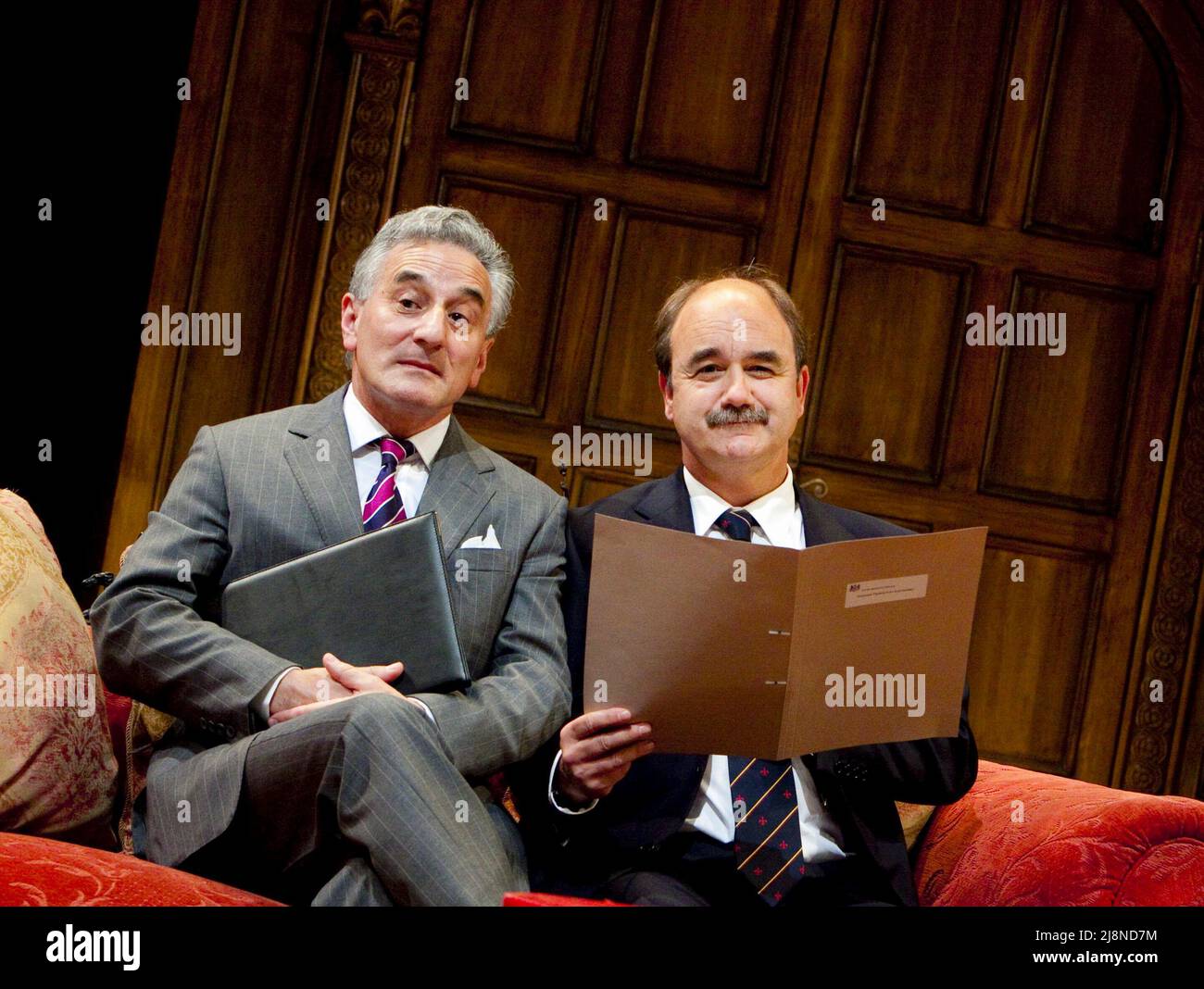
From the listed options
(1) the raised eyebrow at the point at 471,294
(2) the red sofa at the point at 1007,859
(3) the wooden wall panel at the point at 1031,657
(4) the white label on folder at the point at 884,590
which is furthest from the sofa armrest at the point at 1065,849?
(3) the wooden wall panel at the point at 1031,657

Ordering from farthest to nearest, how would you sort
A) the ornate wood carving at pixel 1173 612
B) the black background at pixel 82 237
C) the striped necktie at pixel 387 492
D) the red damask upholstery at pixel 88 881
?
the ornate wood carving at pixel 1173 612, the black background at pixel 82 237, the striped necktie at pixel 387 492, the red damask upholstery at pixel 88 881

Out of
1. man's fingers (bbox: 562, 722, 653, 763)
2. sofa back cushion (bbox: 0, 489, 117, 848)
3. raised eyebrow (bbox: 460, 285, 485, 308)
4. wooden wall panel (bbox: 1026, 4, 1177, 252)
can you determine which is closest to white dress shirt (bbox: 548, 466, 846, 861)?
man's fingers (bbox: 562, 722, 653, 763)

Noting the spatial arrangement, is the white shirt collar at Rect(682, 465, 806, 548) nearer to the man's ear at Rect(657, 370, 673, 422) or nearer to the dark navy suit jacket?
the man's ear at Rect(657, 370, 673, 422)

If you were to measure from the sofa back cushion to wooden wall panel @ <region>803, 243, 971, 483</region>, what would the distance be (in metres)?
2.57

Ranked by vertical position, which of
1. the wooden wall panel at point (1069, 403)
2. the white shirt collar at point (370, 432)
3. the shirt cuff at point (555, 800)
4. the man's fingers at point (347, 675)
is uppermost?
the wooden wall panel at point (1069, 403)

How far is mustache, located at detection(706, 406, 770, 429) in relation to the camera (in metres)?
2.30

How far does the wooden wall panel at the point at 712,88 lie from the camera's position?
13.0 ft

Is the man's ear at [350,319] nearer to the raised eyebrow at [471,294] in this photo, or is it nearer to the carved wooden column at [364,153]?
the raised eyebrow at [471,294]

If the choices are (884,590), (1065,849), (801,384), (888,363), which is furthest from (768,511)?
(888,363)

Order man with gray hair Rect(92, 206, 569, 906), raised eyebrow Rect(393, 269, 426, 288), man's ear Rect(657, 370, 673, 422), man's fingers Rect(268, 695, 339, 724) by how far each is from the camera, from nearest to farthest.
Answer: man with gray hair Rect(92, 206, 569, 906) < man's fingers Rect(268, 695, 339, 724) < raised eyebrow Rect(393, 269, 426, 288) < man's ear Rect(657, 370, 673, 422)

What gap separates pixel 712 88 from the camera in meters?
3.97

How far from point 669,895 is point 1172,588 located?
284cm

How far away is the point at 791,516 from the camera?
236cm

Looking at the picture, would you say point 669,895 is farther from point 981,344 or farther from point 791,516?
point 981,344
